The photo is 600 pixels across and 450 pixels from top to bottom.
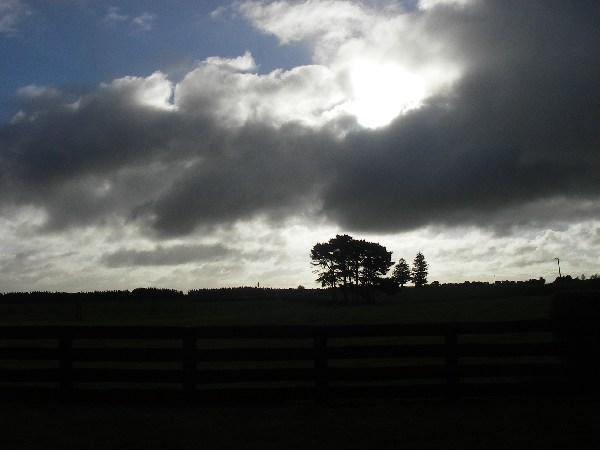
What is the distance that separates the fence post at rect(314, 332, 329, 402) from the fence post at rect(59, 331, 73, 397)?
429cm

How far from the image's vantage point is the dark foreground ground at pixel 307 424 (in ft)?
21.2

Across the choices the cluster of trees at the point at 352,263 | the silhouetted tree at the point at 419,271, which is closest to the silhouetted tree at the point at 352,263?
the cluster of trees at the point at 352,263

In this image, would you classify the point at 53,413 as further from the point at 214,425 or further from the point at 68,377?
the point at 214,425

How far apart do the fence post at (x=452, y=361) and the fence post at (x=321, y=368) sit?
6.82 ft

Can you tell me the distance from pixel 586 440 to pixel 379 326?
3.52 meters

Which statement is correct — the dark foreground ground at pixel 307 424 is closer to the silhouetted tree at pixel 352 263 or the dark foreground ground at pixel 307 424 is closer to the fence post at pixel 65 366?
the fence post at pixel 65 366

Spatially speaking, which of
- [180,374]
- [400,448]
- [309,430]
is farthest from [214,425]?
[400,448]

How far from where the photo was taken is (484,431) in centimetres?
688

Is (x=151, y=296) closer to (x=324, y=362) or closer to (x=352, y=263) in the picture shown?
(x=352, y=263)

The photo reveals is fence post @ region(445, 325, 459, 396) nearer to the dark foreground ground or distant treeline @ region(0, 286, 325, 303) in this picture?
the dark foreground ground

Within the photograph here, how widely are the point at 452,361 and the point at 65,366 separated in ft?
22.0

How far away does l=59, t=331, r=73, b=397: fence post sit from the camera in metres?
9.27

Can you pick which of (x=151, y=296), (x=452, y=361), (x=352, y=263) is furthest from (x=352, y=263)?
(x=452, y=361)

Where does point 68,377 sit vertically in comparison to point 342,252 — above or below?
below
